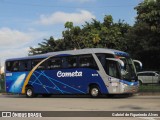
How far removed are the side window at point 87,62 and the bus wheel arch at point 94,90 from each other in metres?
1.30

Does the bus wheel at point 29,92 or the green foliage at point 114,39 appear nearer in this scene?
the bus wheel at point 29,92

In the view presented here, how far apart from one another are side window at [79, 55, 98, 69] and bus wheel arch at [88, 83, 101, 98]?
4.27 ft

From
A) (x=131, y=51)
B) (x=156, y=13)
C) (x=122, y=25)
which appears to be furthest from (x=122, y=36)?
(x=156, y=13)

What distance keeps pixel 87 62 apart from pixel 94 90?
6.26 ft

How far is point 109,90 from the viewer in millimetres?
26625

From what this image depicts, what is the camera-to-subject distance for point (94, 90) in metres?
27.5

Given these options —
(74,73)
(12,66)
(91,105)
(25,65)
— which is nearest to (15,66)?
(12,66)

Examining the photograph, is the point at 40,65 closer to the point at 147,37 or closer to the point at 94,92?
the point at 94,92

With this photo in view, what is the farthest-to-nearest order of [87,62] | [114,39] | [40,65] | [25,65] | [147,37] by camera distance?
[114,39] < [147,37] < [25,65] < [40,65] < [87,62]

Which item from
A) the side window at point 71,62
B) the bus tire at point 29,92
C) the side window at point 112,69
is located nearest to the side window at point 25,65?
the bus tire at point 29,92

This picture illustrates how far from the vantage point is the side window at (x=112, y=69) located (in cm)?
2630

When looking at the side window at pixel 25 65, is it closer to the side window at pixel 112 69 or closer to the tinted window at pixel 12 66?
the tinted window at pixel 12 66

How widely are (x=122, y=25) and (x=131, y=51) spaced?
29.5ft

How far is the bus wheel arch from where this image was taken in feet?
89.5
